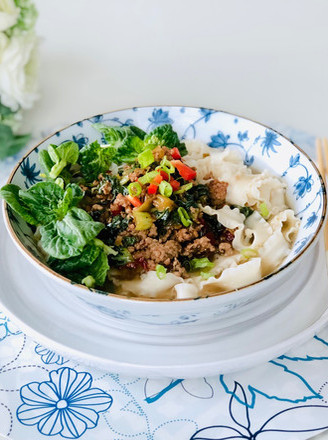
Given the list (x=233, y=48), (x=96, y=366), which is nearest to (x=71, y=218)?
(x=96, y=366)

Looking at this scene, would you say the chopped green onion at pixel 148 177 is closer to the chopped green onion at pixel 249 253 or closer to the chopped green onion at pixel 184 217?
the chopped green onion at pixel 184 217

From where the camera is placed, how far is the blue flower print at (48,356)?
10.8ft

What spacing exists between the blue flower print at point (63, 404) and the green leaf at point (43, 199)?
0.92 m

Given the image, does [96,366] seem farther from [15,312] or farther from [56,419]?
[15,312]

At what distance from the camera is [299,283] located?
3.55 meters

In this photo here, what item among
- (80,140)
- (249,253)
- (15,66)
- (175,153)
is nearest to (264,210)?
(249,253)

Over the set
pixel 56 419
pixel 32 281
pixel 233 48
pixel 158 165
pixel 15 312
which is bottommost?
pixel 56 419

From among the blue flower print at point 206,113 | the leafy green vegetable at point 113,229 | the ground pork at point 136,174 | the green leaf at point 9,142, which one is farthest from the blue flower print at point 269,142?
the green leaf at point 9,142

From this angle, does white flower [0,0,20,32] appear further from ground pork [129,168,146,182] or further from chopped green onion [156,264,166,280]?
chopped green onion [156,264,166,280]

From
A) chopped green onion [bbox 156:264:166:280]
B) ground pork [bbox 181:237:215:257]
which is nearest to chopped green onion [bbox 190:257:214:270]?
ground pork [bbox 181:237:215:257]

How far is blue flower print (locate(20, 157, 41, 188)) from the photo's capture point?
4027 millimetres

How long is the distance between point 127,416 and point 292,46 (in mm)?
5556

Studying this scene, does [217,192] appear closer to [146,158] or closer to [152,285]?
[146,158]

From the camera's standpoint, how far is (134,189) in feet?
11.8
